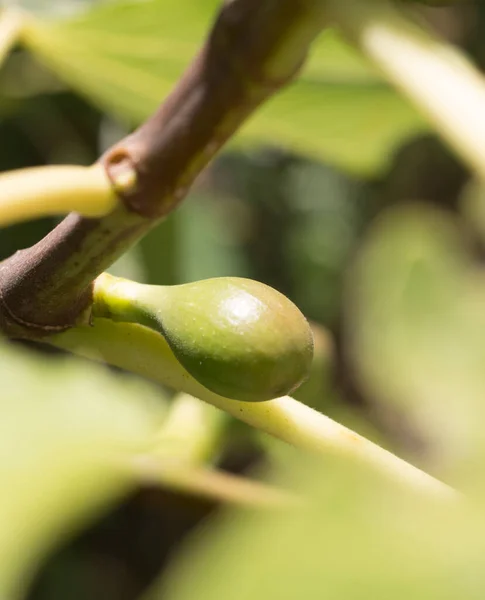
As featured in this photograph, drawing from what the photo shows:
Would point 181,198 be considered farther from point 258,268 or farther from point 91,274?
point 258,268

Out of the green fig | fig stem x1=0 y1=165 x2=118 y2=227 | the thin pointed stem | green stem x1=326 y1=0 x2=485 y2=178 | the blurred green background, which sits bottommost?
the blurred green background

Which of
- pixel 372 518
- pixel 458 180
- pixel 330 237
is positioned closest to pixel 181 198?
pixel 372 518

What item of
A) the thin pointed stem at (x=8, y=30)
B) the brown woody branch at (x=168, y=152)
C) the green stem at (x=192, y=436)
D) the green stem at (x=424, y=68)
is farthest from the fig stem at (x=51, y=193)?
the green stem at (x=192, y=436)

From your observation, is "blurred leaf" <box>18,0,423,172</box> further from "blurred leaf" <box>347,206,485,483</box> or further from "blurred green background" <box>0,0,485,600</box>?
"blurred leaf" <box>347,206,485,483</box>

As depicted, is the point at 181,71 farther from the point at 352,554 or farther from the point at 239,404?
the point at 352,554

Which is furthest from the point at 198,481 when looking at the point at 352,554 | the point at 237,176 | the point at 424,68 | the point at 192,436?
the point at 237,176

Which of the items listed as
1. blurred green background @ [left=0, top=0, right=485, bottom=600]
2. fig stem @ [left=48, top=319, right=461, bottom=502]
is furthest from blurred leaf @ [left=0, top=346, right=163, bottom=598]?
blurred green background @ [left=0, top=0, right=485, bottom=600]
